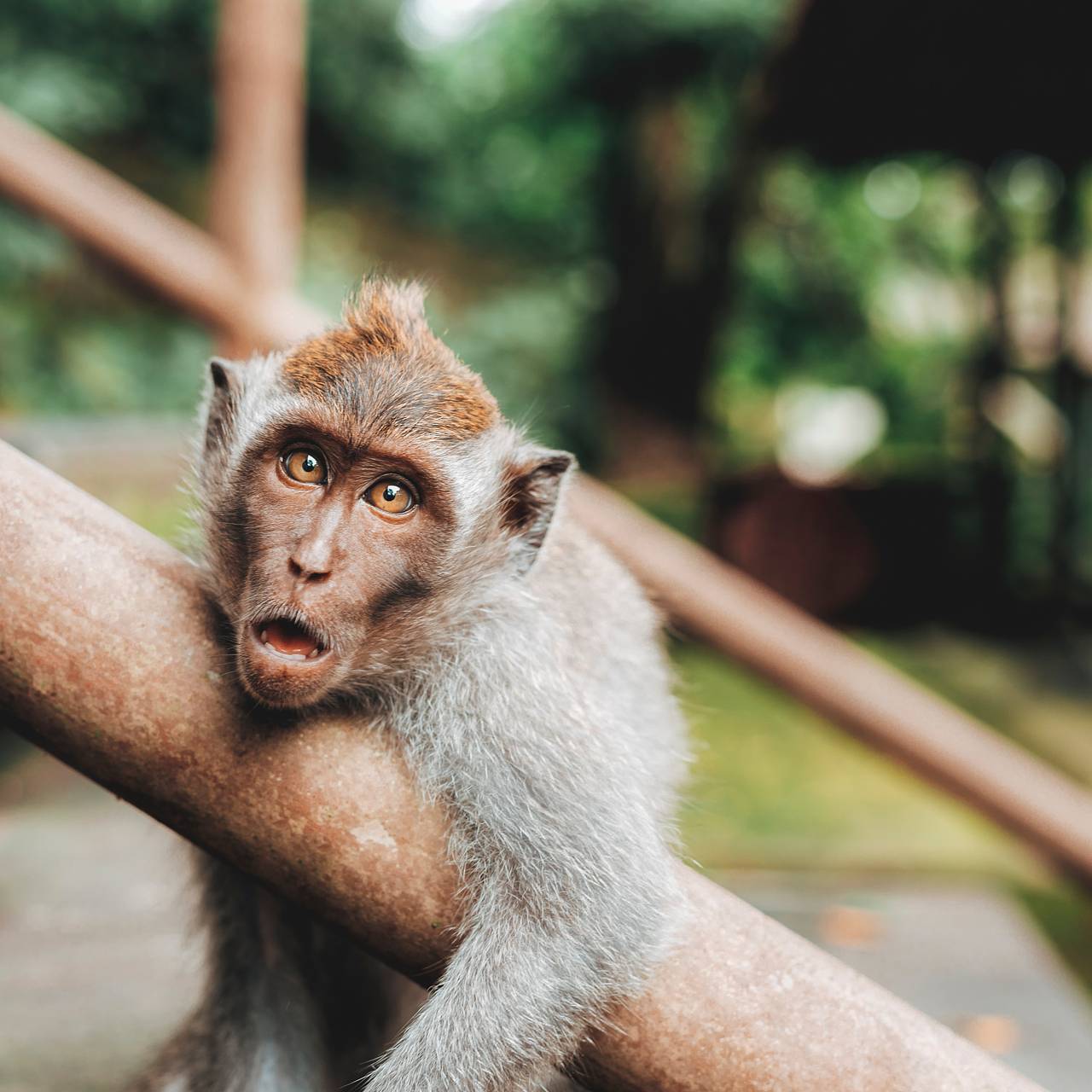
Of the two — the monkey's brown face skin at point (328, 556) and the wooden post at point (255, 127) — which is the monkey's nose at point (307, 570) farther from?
the wooden post at point (255, 127)

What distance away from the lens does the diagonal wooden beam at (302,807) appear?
1538 millimetres

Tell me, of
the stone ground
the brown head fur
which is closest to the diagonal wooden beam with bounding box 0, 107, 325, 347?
the brown head fur

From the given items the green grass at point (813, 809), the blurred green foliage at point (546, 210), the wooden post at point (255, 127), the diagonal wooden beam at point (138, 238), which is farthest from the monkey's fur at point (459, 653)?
the blurred green foliage at point (546, 210)

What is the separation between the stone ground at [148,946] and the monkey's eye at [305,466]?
1055 millimetres

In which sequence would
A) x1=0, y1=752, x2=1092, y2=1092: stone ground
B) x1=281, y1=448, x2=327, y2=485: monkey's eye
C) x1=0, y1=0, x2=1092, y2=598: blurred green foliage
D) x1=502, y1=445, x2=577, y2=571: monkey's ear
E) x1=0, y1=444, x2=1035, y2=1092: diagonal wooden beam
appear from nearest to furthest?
x1=0, y1=444, x2=1035, y2=1092: diagonal wooden beam < x1=281, y1=448, x2=327, y2=485: monkey's eye < x1=502, y1=445, x2=577, y2=571: monkey's ear < x1=0, y1=752, x2=1092, y2=1092: stone ground < x1=0, y1=0, x2=1092, y2=598: blurred green foliage

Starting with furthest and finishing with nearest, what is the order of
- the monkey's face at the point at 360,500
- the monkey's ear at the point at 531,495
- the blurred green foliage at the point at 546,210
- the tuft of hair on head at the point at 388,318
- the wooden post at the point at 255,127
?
the blurred green foliage at the point at 546,210 < the wooden post at the point at 255,127 < the monkey's ear at the point at 531,495 < the tuft of hair on head at the point at 388,318 < the monkey's face at the point at 360,500

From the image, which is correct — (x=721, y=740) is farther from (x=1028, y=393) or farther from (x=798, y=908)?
(x=1028, y=393)

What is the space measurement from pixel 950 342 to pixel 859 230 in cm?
178

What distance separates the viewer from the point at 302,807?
1.55m

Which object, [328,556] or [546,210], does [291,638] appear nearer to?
[328,556]

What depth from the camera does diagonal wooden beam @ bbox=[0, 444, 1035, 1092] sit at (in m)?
1.54

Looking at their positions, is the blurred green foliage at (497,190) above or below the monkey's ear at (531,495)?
below

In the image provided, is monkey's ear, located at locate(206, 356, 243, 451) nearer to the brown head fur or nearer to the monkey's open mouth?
the brown head fur

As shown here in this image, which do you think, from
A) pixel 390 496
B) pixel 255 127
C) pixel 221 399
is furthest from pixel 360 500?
pixel 255 127
